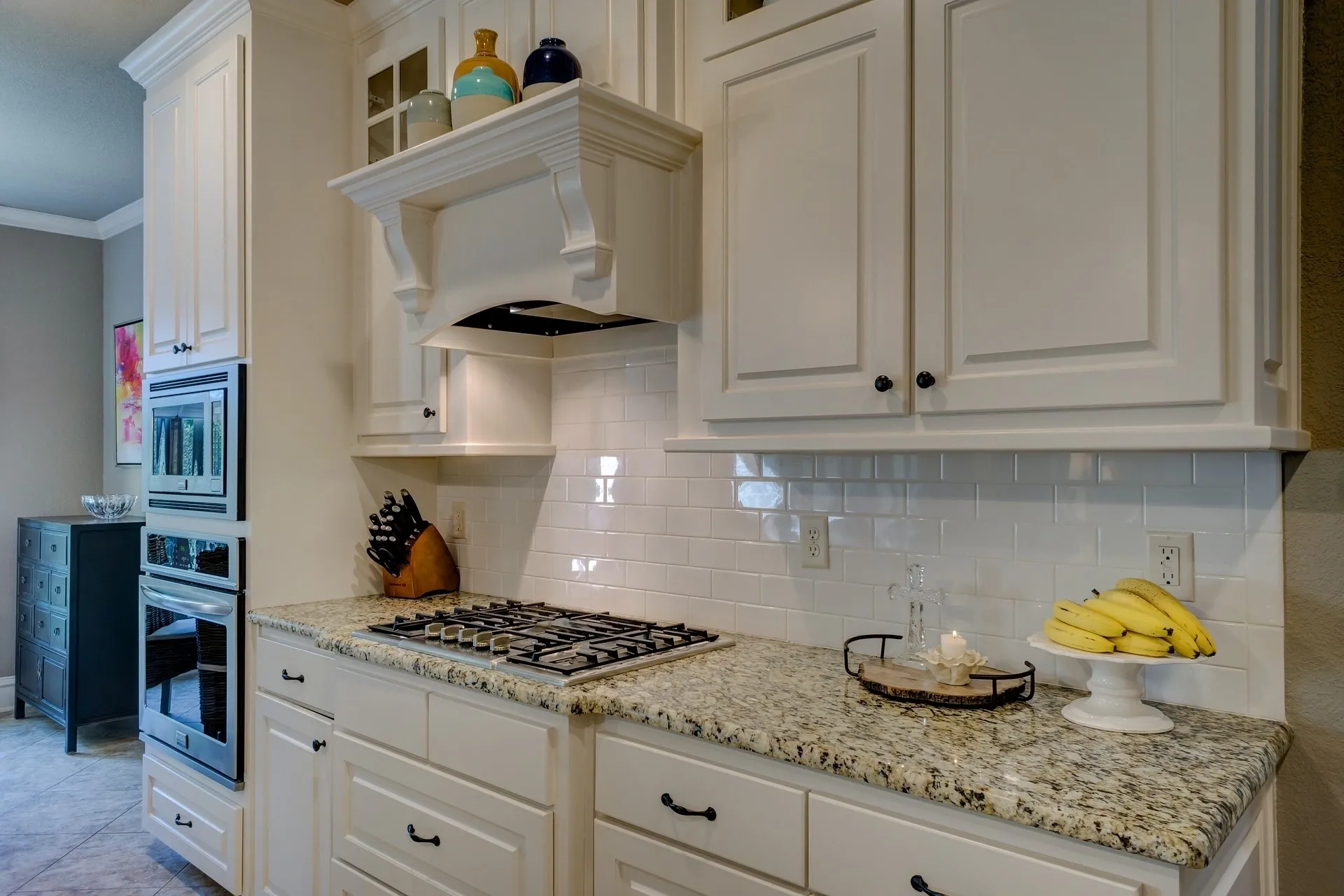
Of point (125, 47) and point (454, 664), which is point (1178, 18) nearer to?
point (454, 664)

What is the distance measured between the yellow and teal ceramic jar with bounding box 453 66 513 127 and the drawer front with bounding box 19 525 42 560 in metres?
3.82

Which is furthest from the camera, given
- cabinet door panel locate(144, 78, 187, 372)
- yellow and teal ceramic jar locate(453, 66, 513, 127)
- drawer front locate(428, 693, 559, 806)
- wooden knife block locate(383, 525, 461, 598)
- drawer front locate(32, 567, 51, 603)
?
drawer front locate(32, 567, 51, 603)

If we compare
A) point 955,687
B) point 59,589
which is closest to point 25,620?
point 59,589

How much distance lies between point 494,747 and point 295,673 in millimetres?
908

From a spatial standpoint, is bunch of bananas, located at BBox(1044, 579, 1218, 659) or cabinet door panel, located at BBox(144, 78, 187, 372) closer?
bunch of bananas, located at BBox(1044, 579, 1218, 659)

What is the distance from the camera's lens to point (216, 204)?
2.72m

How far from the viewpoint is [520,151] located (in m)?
1.93

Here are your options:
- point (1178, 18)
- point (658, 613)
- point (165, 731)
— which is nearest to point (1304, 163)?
point (1178, 18)

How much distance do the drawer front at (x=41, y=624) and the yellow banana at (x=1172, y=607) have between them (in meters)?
4.92

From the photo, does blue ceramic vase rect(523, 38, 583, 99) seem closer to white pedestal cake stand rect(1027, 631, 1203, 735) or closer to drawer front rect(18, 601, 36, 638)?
white pedestal cake stand rect(1027, 631, 1203, 735)

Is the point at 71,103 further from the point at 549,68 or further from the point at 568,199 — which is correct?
the point at 568,199

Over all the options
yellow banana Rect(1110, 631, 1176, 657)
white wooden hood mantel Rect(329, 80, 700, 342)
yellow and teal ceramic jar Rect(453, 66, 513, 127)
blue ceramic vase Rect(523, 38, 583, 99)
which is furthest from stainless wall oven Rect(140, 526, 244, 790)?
yellow banana Rect(1110, 631, 1176, 657)

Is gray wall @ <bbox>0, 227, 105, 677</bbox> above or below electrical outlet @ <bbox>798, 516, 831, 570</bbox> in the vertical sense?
above

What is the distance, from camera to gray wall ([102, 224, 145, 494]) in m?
4.96
